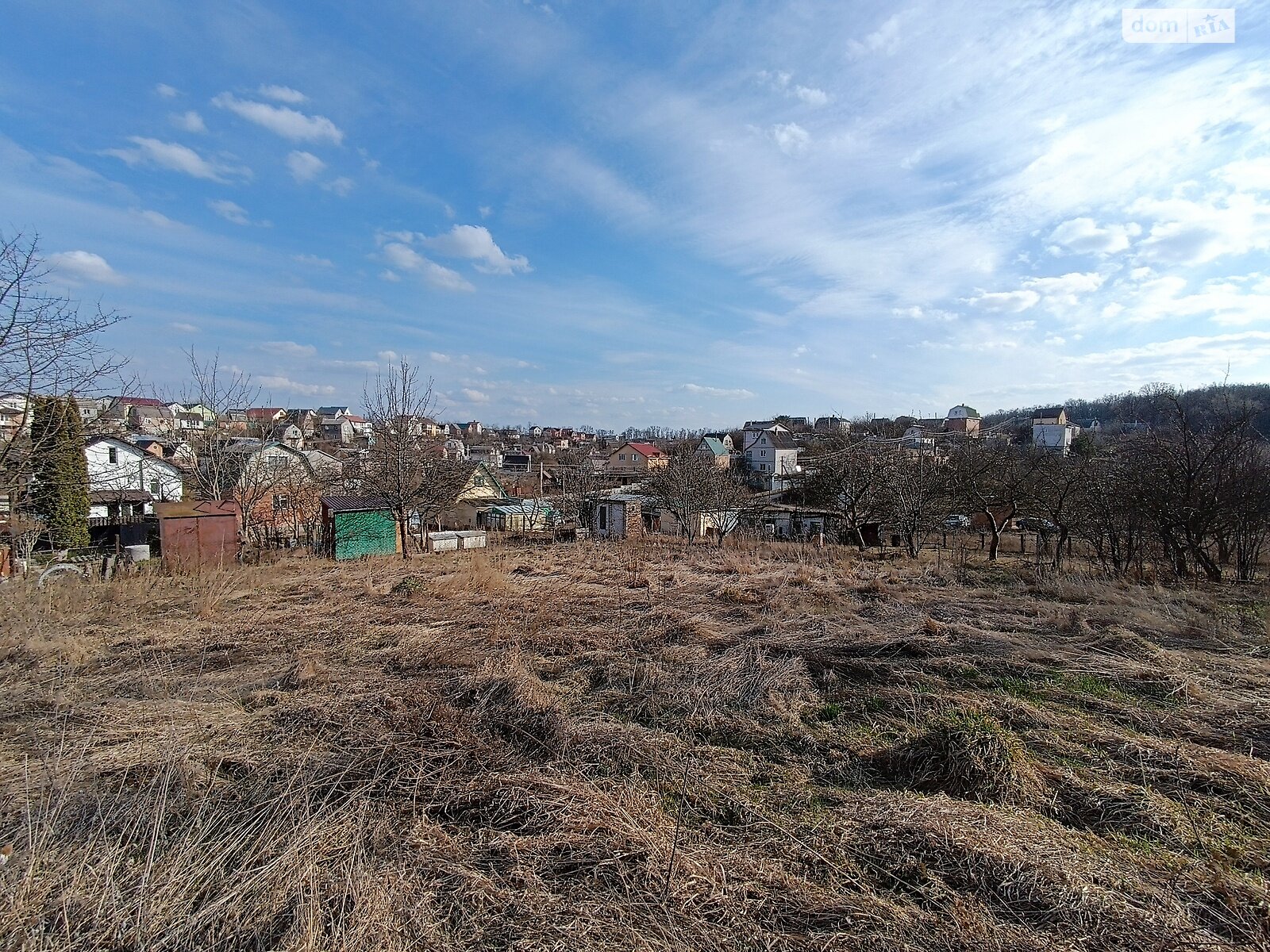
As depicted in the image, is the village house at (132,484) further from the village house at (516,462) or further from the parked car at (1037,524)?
the parked car at (1037,524)

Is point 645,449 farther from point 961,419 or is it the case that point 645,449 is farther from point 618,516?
point 961,419

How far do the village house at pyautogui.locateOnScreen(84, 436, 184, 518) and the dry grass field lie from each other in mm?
22742

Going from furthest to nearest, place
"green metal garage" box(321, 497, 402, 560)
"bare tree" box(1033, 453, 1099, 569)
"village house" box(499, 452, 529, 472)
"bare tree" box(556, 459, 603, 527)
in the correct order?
"village house" box(499, 452, 529, 472), "bare tree" box(556, 459, 603, 527), "green metal garage" box(321, 497, 402, 560), "bare tree" box(1033, 453, 1099, 569)

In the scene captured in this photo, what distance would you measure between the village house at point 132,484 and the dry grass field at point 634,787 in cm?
2274

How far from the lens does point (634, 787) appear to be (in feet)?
10.2

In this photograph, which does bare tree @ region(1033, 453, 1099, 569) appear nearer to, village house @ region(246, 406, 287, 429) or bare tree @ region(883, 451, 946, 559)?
bare tree @ region(883, 451, 946, 559)

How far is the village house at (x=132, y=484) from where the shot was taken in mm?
23141

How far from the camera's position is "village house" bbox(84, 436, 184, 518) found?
75.9 feet

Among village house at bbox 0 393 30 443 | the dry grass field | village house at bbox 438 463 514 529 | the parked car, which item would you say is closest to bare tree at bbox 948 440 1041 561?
the parked car

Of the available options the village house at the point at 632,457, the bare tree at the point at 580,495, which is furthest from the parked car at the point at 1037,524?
the village house at the point at 632,457

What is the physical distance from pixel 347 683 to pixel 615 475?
40.0m

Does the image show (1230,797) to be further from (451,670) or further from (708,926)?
(451,670)

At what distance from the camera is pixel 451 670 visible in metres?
4.98

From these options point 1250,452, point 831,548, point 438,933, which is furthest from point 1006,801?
point 1250,452
